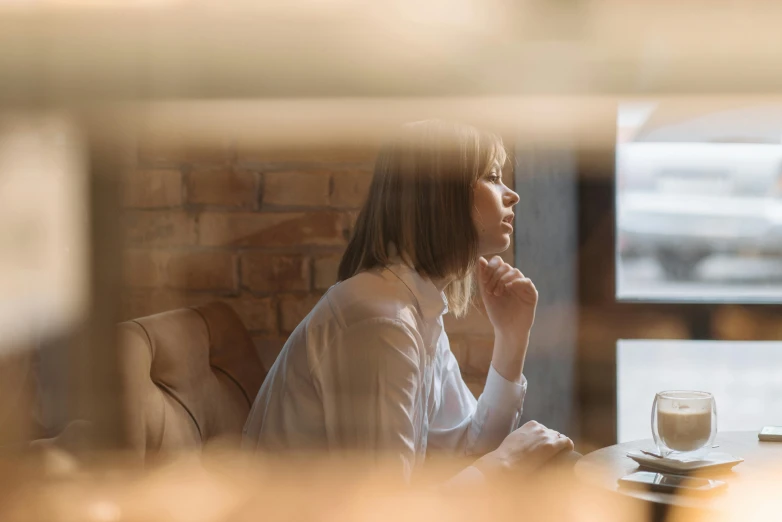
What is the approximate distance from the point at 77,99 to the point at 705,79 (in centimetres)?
19

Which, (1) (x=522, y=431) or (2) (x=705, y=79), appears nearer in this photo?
(2) (x=705, y=79)

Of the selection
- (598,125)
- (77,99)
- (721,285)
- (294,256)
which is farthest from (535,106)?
(721,285)

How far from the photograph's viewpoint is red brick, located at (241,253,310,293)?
40.6 inches

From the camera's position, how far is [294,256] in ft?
3.45

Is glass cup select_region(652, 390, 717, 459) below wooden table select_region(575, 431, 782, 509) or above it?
above

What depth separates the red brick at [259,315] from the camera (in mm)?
1052

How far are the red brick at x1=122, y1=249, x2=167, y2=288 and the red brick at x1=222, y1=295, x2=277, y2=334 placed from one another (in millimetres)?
684

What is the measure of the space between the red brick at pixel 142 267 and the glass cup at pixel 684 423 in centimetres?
45

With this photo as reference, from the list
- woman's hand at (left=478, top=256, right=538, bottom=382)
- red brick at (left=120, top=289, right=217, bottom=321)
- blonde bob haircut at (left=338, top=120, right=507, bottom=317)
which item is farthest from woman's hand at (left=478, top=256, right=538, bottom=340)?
red brick at (left=120, top=289, right=217, bottom=321)

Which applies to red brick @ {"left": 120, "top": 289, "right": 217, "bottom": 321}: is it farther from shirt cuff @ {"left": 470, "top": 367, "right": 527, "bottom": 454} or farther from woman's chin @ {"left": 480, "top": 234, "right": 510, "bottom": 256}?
shirt cuff @ {"left": 470, "top": 367, "right": 527, "bottom": 454}

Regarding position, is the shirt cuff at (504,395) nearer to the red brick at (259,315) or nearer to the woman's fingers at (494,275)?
the woman's fingers at (494,275)

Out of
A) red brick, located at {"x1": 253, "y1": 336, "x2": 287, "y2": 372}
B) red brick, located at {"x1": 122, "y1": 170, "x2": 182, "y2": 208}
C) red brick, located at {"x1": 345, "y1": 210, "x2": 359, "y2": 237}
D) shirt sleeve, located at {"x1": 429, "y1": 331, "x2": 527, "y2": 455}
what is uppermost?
red brick, located at {"x1": 345, "y1": 210, "x2": 359, "y2": 237}

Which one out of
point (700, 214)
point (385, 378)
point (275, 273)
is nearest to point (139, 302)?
point (385, 378)

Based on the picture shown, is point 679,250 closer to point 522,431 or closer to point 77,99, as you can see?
point 522,431
